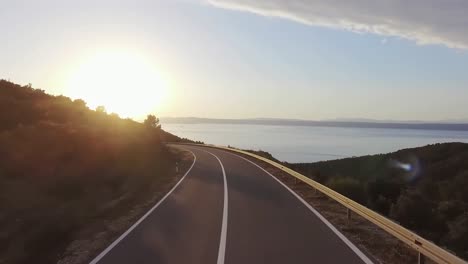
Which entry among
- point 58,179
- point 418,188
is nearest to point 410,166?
point 418,188

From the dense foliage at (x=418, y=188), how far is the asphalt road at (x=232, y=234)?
3.76 m

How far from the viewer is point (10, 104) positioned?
38.2 metres

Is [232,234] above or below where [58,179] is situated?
below

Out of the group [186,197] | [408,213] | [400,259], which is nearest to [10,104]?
[186,197]

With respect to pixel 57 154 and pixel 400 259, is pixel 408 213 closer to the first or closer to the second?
pixel 400 259

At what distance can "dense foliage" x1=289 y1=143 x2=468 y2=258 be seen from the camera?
16625 millimetres

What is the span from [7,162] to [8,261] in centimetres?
1349

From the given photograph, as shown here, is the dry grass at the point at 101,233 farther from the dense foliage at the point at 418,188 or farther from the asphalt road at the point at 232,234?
the dense foliage at the point at 418,188

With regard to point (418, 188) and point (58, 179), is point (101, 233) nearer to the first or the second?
point (58, 179)

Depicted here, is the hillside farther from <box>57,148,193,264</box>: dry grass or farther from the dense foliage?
the dense foliage

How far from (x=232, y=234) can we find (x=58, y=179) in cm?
1280

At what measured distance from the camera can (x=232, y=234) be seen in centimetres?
1141

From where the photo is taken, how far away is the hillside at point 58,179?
1313 cm

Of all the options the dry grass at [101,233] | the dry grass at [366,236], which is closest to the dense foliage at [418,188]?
the dry grass at [366,236]
